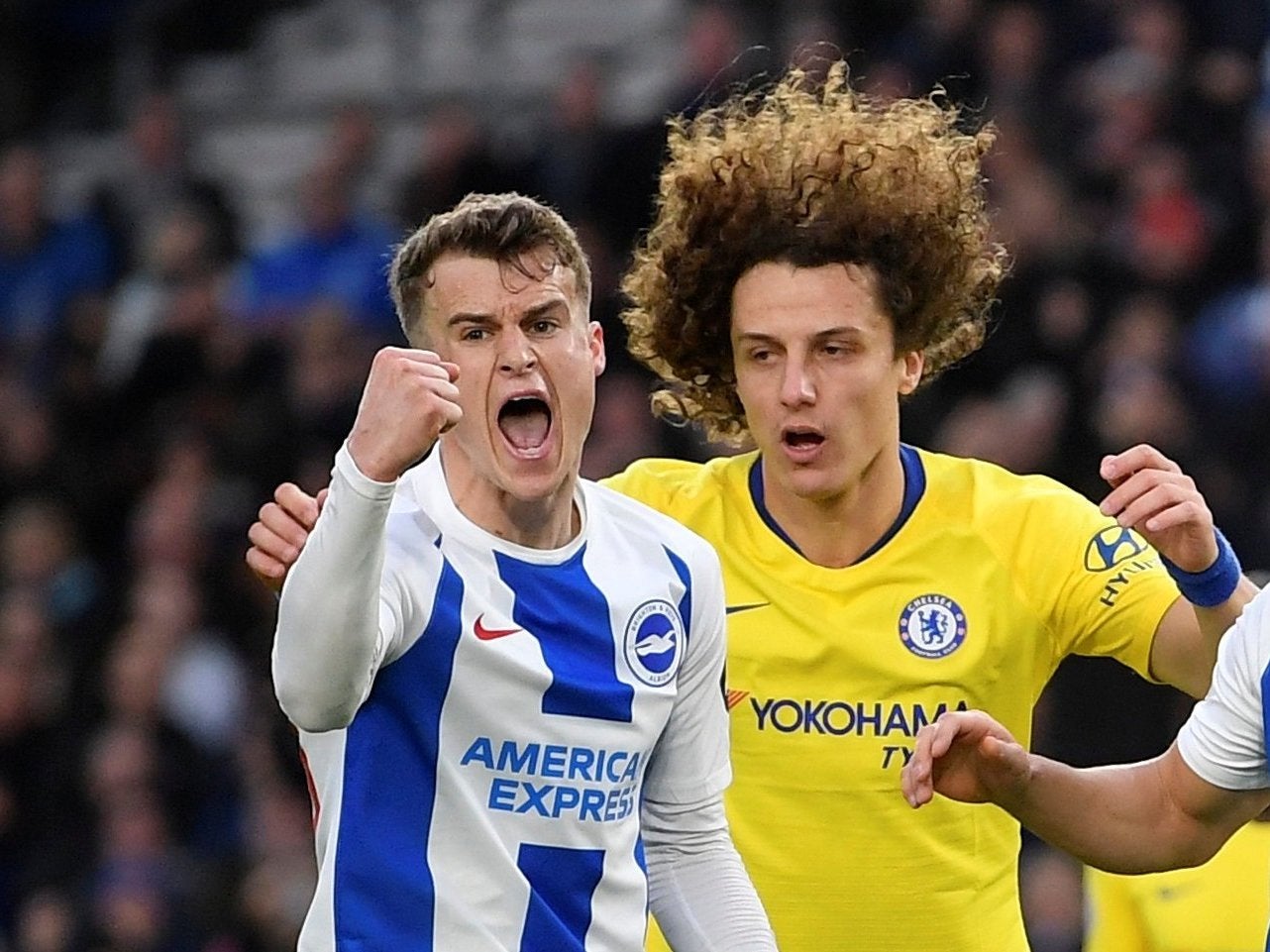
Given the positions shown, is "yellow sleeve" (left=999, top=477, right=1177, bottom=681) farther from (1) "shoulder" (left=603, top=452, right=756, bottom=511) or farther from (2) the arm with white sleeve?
(2) the arm with white sleeve

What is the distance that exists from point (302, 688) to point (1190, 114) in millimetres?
6462

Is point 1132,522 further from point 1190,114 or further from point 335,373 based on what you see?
point 335,373

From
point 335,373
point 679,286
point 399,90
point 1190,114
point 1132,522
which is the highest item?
point 399,90

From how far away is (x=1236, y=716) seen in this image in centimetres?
405

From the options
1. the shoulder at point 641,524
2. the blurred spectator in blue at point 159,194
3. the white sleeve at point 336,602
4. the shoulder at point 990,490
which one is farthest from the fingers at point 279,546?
the blurred spectator in blue at point 159,194

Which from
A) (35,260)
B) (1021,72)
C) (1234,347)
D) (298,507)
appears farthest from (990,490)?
(35,260)

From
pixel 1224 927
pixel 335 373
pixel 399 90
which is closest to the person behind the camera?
pixel 1224 927

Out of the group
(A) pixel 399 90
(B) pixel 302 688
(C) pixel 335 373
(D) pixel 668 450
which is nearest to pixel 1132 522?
(B) pixel 302 688

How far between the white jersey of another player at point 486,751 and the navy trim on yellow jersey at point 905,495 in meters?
0.88

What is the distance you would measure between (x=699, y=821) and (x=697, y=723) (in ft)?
0.56

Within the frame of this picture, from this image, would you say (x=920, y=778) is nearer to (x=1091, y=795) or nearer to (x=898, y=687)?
(x=1091, y=795)

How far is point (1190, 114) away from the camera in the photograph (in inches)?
370

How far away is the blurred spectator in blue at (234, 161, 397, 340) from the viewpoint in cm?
1109

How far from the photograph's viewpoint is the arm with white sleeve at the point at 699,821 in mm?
4305
